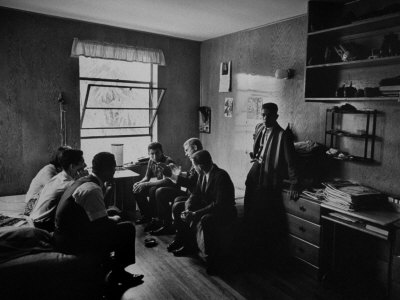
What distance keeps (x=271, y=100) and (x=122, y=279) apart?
9.71 ft

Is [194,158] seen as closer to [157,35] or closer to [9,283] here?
[9,283]

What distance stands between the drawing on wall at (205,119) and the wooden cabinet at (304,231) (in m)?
2.58

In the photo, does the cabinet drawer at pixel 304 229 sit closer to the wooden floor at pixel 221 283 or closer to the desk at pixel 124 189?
the wooden floor at pixel 221 283

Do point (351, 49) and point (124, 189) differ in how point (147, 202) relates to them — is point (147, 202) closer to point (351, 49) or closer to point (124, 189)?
point (124, 189)

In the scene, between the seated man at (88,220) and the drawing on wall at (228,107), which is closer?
the seated man at (88,220)

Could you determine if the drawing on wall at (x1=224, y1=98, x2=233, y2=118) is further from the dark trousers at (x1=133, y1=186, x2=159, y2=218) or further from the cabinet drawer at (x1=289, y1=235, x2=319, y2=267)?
the cabinet drawer at (x1=289, y1=235, x2=319, y2=267)

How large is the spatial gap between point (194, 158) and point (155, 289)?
1338 millimetres

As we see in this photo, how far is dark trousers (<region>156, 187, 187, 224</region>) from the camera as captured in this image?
13.8 ft

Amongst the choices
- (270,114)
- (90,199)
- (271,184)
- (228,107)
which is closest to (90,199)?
(90,199)

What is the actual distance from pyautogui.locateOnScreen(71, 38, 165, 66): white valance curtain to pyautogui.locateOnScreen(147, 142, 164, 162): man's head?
151cm

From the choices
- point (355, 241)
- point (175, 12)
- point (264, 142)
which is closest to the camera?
point (355, 241)

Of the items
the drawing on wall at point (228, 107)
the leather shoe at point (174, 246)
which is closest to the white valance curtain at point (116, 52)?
the drawing on wall at point (228, 107)

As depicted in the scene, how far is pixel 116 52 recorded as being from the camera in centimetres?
498

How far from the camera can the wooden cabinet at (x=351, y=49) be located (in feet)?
10.1
